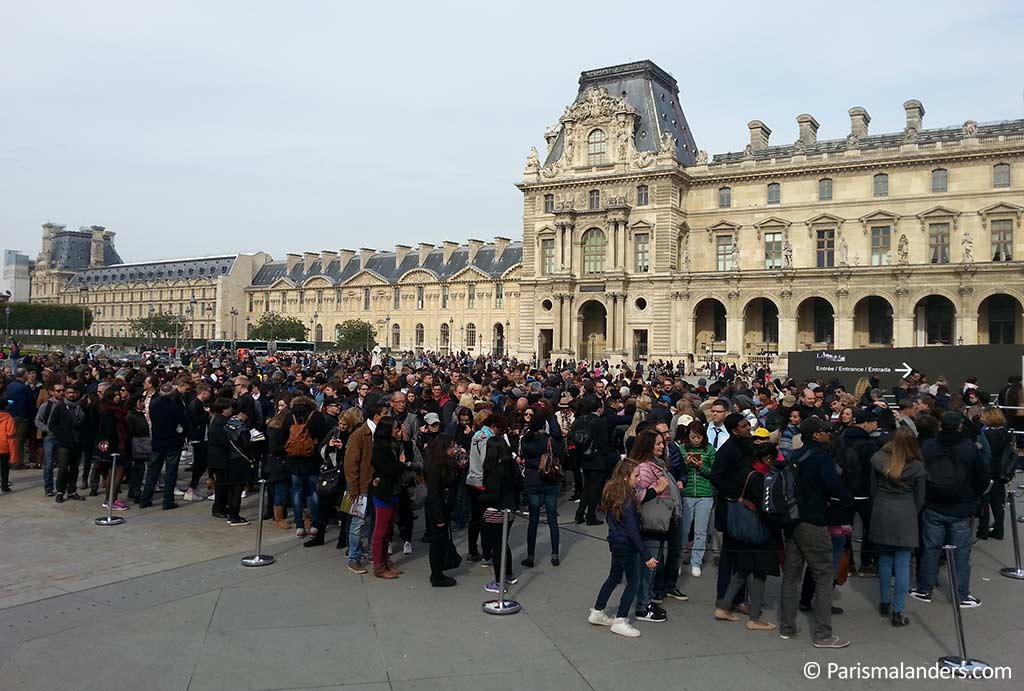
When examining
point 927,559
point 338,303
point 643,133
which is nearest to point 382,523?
point 927,559

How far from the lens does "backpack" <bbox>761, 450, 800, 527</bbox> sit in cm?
692

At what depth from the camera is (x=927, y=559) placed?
813cm

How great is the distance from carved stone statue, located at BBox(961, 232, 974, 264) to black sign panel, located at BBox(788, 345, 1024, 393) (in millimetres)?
22292

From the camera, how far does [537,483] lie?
938 cm

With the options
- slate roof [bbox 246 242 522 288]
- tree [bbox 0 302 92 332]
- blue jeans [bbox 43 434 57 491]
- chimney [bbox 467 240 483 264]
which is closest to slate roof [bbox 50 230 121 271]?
tree [bbox 0 302 92 332]

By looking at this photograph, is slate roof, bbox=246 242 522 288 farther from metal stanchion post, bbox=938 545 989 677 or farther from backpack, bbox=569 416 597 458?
metal stanchion post, bbox=938 545 989 677

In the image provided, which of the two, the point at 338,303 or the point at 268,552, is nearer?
the point at 268,552

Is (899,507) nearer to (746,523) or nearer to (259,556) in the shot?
(746,523)

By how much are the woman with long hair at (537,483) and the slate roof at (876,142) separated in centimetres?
4981

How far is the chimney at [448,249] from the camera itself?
89.0 metres

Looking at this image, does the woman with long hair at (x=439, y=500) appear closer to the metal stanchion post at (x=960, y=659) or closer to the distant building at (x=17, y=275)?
the metal stanchion post at (x=960, y=659)

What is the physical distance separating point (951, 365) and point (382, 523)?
23575mm

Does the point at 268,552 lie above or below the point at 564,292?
below

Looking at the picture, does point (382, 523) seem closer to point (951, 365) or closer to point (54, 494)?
point (54, 494)
